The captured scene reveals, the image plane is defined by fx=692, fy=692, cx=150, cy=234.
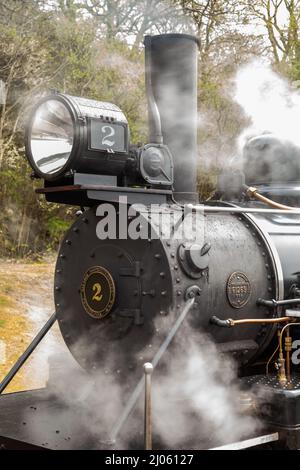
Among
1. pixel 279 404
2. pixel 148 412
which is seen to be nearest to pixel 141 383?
pixel 148 412

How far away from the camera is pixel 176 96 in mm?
4398

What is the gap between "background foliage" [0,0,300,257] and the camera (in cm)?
1222

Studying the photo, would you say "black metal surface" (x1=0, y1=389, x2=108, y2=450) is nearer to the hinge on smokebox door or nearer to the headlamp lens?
the hinge on smokebox door

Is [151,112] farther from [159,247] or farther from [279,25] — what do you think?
[279,25]

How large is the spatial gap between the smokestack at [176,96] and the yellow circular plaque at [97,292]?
75cm

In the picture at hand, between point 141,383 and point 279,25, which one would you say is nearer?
point 141,383

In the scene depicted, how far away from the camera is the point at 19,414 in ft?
13.4

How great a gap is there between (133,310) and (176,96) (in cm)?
141

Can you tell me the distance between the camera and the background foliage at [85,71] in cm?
1222

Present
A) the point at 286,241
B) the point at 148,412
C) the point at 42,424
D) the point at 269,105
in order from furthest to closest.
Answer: the point at 269,105
the point at 286,241
the point at 42,424
the point at 148,412

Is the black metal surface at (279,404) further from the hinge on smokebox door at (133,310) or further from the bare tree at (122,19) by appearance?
the bare tree at (122,19)

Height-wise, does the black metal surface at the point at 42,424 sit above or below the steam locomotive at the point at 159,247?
below

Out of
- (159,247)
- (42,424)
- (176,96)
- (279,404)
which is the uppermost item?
(176,96)

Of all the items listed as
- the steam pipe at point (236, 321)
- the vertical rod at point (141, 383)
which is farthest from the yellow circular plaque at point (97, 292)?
the steam pipe at point (236, 321)
